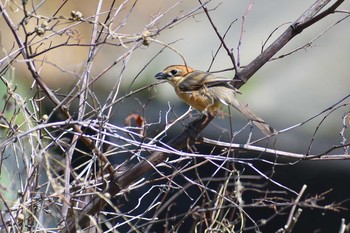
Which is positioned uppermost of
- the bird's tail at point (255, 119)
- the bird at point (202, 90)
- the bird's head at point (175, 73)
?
the bird's head at point (175, 73)

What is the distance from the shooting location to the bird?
160 inches

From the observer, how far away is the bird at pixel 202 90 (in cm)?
407

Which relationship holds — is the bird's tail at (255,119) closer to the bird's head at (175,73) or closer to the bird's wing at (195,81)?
the bird's wing at (195,81)

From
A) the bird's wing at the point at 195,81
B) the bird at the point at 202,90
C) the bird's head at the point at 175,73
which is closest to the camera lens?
the bird at the point at 202,90

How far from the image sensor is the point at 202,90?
4.13 m

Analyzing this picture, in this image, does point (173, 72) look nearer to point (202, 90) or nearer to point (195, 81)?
point (195, 81)

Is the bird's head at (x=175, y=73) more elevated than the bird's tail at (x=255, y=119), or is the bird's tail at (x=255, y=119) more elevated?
the bird's head at (x=175, y=73)

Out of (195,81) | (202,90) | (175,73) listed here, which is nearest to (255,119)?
(202,90)

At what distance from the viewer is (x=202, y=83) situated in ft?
14.2

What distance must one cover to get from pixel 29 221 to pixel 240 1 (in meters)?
5.22

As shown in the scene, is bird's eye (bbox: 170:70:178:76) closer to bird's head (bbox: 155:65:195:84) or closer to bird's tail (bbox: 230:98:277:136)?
bird's head (bbox: 155:65:195:84)

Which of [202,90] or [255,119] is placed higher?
[202,90]

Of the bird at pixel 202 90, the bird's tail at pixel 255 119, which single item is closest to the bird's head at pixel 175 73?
the bird at pixel 202 90

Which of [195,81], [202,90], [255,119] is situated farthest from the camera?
[195,81]
